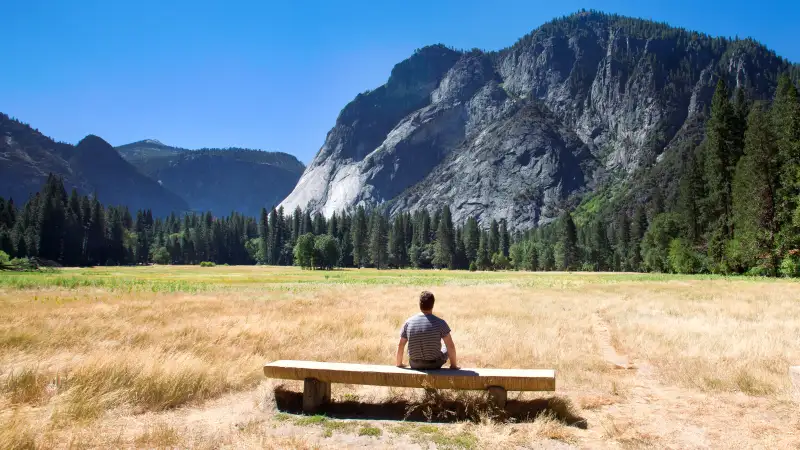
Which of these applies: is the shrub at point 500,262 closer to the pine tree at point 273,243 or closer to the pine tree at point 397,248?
the pine tree at point 397,248

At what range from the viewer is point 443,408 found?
317 inches

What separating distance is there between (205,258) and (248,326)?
162 meters

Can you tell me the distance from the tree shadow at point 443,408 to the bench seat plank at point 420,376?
1.52 ft

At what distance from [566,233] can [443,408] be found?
422 feet

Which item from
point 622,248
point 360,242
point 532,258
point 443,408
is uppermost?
point 360,242

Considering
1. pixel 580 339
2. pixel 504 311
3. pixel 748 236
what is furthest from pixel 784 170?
pixel 580 339

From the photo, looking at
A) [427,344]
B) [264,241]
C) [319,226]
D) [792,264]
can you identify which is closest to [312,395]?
[427,344]

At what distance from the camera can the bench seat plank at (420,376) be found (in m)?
7.24

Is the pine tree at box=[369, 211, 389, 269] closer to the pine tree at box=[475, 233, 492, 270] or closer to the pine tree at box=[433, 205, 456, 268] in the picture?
the pine tree at box=[433, 205, 456, 268]

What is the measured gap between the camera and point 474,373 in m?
7.50

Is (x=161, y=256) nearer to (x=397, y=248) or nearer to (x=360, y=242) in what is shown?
(x=360, y=242)

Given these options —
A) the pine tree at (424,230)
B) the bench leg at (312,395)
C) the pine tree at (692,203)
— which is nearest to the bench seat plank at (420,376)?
the bench leg at (312,395)

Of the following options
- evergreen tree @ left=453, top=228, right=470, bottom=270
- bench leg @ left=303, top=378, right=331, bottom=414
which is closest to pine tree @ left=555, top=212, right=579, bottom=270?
evergreen tree @ left=453, top=228, right=470, bottom=270

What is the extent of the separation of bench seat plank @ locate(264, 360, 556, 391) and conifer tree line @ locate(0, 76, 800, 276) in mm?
41021
